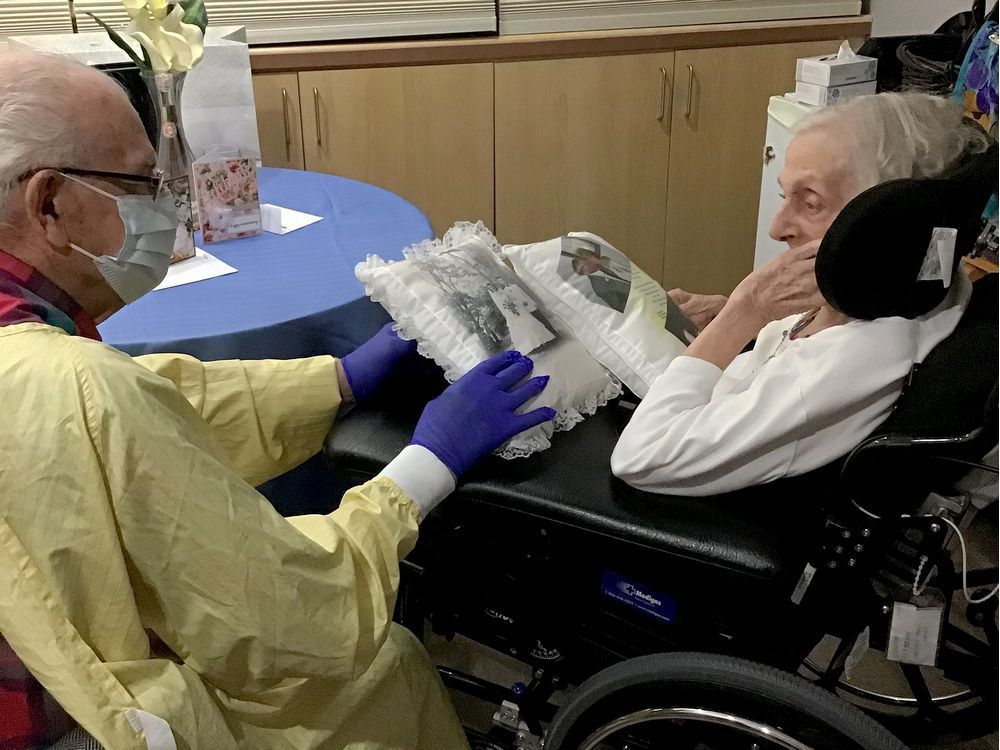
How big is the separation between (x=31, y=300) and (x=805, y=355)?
0.87 meters

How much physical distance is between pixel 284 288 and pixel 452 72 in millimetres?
1578

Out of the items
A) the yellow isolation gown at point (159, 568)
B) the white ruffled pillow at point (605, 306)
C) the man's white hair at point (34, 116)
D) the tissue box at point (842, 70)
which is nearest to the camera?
the yellow isolation gown at point (159, 568)

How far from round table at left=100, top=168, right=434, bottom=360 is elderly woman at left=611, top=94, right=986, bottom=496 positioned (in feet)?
2.11

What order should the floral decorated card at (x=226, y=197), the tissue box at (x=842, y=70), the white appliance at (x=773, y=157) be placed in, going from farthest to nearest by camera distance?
the white appliance at (x=773, y=157), the tissue box at (x=842, y=70), the floral decorated card at (x=226, y=197)

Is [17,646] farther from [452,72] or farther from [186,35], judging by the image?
[452,72]

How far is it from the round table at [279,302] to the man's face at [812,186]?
746 millimetres

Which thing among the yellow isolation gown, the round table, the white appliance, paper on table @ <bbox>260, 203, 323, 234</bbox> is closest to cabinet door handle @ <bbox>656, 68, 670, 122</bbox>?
the white appliance

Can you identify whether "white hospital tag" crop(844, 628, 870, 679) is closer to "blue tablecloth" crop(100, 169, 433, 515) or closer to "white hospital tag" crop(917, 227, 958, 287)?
"white hospital tag" crop(917, 227, 958, 287)

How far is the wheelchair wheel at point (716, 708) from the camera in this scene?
978 millimetres

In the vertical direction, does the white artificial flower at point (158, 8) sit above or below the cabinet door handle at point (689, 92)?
above

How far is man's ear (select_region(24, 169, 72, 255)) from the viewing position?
0.93 metres

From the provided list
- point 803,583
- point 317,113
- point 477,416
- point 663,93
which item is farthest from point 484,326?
point 663,93

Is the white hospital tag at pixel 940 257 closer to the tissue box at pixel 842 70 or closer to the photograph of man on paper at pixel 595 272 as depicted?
the photograph of man on paper at pixel 595 272

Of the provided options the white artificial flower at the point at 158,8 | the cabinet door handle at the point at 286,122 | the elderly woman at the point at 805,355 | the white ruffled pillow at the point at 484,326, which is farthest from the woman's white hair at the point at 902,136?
the cabinet door handle at the point at 286,122
